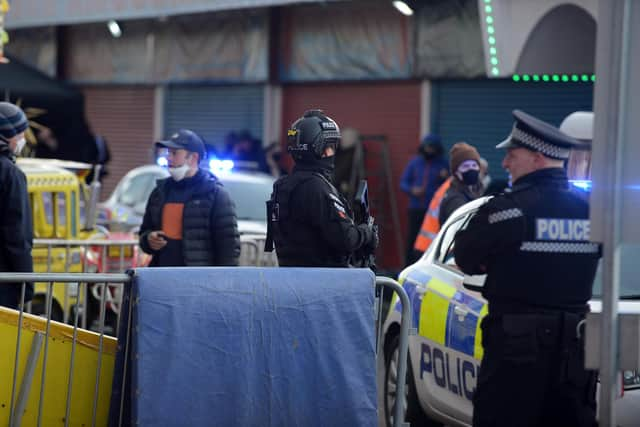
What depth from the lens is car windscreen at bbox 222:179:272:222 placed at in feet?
48.8

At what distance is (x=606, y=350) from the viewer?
4594mm

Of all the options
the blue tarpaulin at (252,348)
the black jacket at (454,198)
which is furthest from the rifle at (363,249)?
the black jacket at (454,198)

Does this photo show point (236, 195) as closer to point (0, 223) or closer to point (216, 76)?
point (0, 223)

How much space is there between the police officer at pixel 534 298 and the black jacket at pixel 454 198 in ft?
16.6

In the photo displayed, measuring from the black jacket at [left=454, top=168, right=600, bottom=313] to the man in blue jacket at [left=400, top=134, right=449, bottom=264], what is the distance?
1200 centimetres

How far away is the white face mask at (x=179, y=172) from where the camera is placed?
8.84 m

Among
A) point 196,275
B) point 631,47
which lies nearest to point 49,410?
point 196,275

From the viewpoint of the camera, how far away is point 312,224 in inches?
274

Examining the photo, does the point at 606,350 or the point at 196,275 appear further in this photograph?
the point at 196,275

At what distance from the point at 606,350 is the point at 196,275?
1.93m

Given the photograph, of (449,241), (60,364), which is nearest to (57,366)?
(60,364)

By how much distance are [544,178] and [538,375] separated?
82 centimetres

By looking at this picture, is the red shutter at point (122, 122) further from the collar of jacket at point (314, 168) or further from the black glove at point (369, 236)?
the black glove at point (369, 236)

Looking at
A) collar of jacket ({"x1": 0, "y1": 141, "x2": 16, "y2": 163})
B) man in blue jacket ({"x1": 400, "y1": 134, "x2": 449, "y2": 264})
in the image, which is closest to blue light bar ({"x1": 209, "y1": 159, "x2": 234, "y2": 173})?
man in blue jacket ({"x1": 400, "y1": 134, "x2": 449, "y2": 264})
